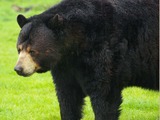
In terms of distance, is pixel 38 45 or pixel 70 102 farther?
pixel 70 102

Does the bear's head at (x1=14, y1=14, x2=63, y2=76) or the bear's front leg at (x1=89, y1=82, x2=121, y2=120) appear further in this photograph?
the bear's front leg at (x1=89, y1=82, x2=121, y2=120)

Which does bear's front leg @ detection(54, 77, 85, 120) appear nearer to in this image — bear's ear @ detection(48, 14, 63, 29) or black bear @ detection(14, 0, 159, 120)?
black bear @ detection(14, 0, 159, 120)

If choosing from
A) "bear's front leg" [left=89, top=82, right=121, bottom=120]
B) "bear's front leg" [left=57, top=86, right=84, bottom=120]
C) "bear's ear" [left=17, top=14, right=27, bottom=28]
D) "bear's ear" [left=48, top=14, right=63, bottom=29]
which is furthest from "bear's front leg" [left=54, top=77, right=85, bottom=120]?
"bear's ear" [left=17, top=14, right=27, bottom=28]

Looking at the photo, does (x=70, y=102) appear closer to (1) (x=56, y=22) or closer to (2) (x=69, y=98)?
(2) (x=69, y=98)

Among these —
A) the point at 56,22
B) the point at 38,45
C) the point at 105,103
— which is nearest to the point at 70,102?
the point at 105,103

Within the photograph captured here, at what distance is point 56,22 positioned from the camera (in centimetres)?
577

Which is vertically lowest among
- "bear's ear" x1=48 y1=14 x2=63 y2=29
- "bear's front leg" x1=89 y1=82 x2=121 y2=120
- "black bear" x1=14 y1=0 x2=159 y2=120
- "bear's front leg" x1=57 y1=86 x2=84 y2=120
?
"bear's front leg" x1=57 y1=86 x2=84 y2=120

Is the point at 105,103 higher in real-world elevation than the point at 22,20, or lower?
lower

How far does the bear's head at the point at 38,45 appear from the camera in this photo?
5688 millimetres

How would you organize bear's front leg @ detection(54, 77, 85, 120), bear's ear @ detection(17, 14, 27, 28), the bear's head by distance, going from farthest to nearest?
bear's front leg @ detection(54, 77, 85, 120) < bear's ear @ detection(17, 14, 27, 28) < the bear's head

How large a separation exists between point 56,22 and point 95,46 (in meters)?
0.62

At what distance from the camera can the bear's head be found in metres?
5.69

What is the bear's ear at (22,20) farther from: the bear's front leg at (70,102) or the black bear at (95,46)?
the bear's front leg at (70,102)

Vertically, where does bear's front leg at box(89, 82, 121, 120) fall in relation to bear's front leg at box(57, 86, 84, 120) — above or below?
above
